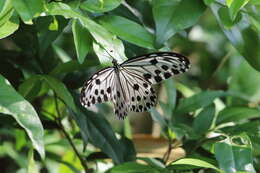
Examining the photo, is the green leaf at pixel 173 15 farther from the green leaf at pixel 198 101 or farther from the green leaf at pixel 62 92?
the green leaf at pixel 198 101

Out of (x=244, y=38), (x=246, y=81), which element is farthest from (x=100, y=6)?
(x=246, y=81)

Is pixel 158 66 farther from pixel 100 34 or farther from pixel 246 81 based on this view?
pixel 246 81

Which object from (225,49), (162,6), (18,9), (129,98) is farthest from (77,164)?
(225,49)

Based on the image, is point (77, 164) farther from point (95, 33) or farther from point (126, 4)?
point (95, 33)

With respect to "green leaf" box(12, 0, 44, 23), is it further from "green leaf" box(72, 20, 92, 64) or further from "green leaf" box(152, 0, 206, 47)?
"green leaf" box(152, 0, 206, 47)

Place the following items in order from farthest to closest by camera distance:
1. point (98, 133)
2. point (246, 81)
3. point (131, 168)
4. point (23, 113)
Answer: point (246, 81)
point (98, 133)
point (131, 168)
point (23, 113)

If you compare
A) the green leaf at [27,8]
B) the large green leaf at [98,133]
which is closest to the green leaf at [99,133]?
the large green leaf at [98,133]
